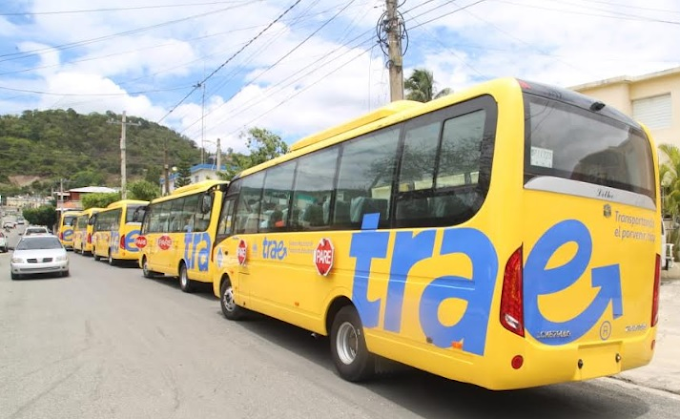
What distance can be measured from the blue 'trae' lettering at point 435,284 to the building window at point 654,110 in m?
14.2

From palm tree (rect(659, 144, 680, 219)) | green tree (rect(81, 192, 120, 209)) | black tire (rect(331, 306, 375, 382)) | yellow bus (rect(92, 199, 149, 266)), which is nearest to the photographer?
black tire (rect(331, 306, 375, 382))

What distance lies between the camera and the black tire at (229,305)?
385 inches

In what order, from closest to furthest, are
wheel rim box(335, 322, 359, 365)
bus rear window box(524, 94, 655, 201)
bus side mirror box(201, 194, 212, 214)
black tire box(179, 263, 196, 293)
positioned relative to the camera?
bus rear window box(524, 94, 655, 201) → wheel rim box(335, 322, 359, 365) → bus side mirror box(201, 194, 212, 214) → black tire box(179, 263, 196, 293)

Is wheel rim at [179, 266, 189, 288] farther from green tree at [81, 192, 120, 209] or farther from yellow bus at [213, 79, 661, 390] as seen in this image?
green tree at [81, 192, 120, 209]

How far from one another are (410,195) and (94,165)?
62248 millimetres

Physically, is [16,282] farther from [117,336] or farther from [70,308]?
[117,336]

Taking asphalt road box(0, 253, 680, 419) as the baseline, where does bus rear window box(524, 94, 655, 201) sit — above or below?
above

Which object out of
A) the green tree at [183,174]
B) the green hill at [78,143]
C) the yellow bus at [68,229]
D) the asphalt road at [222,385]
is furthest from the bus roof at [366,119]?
the green tree at [183,174]

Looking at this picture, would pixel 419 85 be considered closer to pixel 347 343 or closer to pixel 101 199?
pixel 347 343

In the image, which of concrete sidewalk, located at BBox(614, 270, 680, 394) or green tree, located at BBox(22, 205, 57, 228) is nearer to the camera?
concrete sidewalk, located at BBox(614, 270, 680, 394)

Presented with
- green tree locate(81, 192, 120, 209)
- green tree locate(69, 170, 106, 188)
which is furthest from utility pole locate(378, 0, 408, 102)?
green tree locate(69, 170, 106, 188)

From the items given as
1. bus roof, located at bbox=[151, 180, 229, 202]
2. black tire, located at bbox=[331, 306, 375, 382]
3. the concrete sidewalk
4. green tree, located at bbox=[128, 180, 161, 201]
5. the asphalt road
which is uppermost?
green tree, located at bbox=[128, 180, 161, 201]

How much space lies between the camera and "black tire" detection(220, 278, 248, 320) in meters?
9.78

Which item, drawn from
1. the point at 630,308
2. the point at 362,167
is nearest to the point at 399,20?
the point at 362,167
